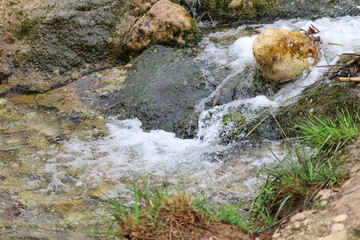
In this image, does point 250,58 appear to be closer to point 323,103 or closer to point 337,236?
point 323,103

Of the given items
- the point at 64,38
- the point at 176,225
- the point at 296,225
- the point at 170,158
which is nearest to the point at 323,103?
the point at 170,158

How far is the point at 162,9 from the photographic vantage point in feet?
19.5

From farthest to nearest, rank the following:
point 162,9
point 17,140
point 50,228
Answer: point 162,9
point 17,140
point 50,228

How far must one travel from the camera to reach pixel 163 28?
576 cm

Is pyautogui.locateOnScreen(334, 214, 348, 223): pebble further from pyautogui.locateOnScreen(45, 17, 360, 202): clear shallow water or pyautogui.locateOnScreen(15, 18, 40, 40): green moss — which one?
pyautogui.locateOnScreen(15, 18, 40, 40): green moss

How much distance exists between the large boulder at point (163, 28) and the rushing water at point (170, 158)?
0.58 metres

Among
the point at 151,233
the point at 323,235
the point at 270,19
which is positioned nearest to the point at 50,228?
the point at 151,233

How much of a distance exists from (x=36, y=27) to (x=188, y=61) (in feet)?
8.90

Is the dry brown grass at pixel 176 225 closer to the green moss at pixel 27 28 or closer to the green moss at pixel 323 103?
the green moss at pixel 323 103

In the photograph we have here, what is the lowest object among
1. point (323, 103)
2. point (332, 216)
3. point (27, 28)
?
point (323, 103)

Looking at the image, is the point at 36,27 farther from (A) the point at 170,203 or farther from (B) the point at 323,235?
(B) the point at 323,235

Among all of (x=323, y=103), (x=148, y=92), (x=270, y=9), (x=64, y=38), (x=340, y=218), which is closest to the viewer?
(x=340, y=218)

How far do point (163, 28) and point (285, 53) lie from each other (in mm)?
2073

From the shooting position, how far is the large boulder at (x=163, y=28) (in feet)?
18.9
